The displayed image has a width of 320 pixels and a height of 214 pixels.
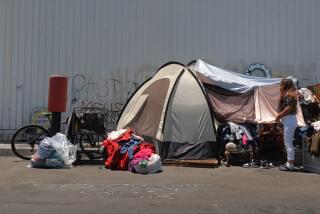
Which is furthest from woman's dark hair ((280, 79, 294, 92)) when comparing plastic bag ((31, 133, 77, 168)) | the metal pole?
the metal pole

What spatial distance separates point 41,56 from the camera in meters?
14.9

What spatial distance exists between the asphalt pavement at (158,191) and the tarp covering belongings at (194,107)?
0.65 meters

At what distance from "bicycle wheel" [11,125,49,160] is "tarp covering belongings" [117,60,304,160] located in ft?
6.41

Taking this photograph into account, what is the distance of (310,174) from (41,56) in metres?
8.98

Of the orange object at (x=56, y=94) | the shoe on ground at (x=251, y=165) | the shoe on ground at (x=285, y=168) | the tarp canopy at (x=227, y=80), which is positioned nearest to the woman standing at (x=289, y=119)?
the shoe on ground at (x=285, y=168)

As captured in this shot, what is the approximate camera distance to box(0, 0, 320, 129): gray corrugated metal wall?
14.9m

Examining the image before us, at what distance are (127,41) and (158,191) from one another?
Result: 321 inches

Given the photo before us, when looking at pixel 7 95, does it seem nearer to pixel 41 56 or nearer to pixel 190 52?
pixel 41 56

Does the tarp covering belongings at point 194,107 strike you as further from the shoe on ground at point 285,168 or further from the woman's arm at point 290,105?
the shoe on ground at point 285,168

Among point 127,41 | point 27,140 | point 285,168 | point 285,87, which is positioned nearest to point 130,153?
point 27,140

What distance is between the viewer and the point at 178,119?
10.9 m

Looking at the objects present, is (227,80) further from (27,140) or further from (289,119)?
(27,140)

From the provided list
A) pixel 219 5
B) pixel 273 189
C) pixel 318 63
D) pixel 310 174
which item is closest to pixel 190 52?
pixel 219 5

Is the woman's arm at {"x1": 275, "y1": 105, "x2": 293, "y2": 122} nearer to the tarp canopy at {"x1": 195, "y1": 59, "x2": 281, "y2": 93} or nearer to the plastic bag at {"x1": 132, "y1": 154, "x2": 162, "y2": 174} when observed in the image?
the tarp canopy at {"x1": 195, "y1": 59, "x2": 281, "y2": 93}
